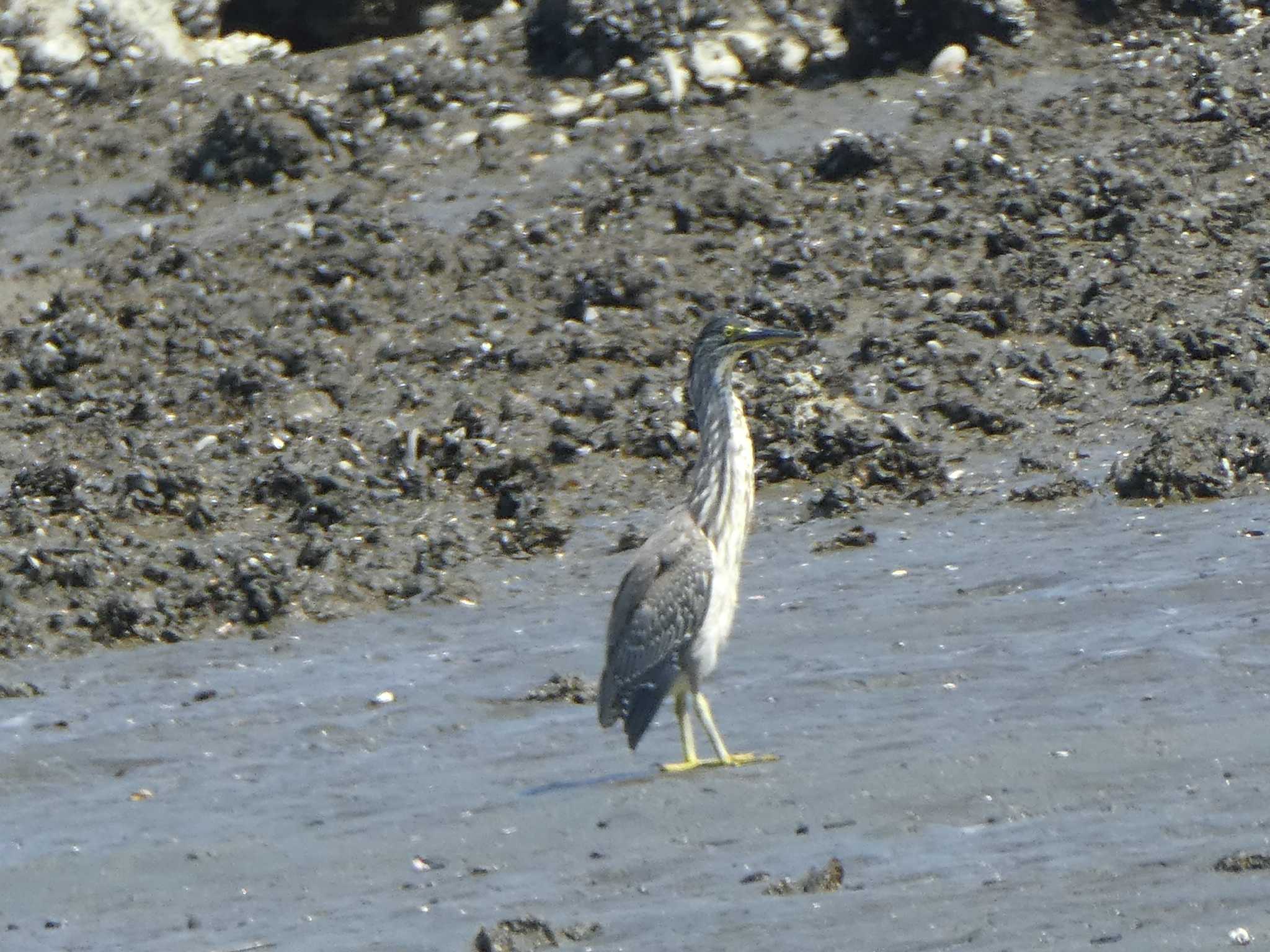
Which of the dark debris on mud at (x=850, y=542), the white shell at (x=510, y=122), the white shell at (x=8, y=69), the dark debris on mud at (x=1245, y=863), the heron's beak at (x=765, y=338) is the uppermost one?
the heron's beak at (x=765, y=338)

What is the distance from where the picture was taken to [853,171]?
15.7 m

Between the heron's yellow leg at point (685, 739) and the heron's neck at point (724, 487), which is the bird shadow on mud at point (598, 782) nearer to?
the heron's yellow leg at point (685, 739)

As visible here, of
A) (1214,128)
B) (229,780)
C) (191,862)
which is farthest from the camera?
(1214,128)

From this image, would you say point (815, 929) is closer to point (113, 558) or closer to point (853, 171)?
point (113, 558)

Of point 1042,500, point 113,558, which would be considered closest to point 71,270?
point 113,558

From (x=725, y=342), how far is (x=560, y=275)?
6063 mm

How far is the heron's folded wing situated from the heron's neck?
7 cm

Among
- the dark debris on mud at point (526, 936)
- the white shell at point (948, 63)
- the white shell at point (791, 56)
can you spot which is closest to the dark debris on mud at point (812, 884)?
the dark debris on mud at point (526, 936)

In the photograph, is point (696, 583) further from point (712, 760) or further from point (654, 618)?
point (712, 760)

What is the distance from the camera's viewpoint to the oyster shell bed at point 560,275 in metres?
11.9

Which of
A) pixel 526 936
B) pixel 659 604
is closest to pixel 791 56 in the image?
pixel 659 604

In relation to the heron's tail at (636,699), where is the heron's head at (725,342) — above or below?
above

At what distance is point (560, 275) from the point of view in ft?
49.0

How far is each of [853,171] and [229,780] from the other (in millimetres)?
8408
